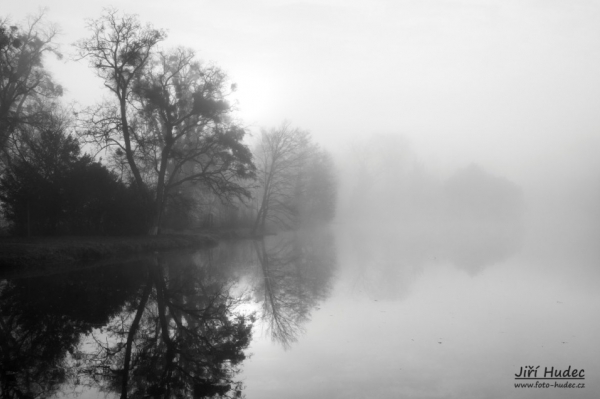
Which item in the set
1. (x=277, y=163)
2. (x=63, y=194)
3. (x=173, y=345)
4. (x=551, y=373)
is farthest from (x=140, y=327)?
(x=277, y=163)

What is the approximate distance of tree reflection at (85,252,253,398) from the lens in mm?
5906

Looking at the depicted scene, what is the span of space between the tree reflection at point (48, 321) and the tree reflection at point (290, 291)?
Result: 10.8 feet

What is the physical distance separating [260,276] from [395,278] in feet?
15.1

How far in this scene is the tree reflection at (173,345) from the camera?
5.91 meters

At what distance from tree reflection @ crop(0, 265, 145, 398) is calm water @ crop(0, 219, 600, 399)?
0.03 meters

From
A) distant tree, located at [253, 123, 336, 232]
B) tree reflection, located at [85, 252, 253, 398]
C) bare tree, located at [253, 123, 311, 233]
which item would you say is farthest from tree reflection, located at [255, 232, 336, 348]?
bare tree, located at [253, 123, 311, 233]

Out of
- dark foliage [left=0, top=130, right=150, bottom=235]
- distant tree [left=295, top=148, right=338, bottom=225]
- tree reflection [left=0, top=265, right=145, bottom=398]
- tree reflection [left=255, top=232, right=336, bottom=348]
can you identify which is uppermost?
distant tree [left=295, top=148, right=338, bottom=225]

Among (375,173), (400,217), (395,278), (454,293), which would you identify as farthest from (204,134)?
(400,217)

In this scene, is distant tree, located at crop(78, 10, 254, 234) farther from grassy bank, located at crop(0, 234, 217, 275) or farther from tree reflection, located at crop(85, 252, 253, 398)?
tree reflection, located at crop(85, 252, 253, 398)

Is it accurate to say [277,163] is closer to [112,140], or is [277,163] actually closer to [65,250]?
[112,140]

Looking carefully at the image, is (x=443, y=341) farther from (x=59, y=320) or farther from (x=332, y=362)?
(x=59, y=320)

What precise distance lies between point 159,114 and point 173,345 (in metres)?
23.7

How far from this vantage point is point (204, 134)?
31547 millimetres

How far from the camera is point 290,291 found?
1370cm
